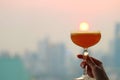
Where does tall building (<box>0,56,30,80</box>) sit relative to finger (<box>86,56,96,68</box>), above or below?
below

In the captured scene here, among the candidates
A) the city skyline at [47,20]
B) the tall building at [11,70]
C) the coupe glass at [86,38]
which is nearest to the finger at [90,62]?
the coupe glass at [86,38]

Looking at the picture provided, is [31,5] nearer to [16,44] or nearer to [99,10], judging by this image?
[16,44]

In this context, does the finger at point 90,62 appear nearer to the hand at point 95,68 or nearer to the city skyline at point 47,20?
the hand at point 95,68

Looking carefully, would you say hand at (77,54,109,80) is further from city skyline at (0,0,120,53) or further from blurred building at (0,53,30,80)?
blurred building at (0,53,30,80)

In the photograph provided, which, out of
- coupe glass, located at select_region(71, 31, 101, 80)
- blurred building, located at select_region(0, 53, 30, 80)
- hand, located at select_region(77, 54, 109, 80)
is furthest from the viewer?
blurred building, located at select_region(0, 53, 30, 80)

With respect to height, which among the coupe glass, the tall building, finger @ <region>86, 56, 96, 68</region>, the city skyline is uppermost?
the city skyline

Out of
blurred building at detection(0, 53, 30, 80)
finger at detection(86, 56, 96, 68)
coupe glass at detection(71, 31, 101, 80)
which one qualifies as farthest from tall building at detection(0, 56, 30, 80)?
finger at detection(86, 56, 96, 68)

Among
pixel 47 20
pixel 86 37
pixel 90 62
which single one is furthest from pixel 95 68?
pixel 47 20

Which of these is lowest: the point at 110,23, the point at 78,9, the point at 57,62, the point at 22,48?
the point at 57,62

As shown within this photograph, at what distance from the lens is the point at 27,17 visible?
1852 mm

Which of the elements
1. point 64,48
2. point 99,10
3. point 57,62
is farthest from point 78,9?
point 57,62

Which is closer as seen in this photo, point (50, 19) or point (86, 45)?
point (86, 45)

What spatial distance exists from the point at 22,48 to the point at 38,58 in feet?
0.46

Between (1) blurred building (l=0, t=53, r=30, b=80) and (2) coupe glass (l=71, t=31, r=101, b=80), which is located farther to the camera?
(1) blurred building (l=0, t=53, r=30, b=80)
